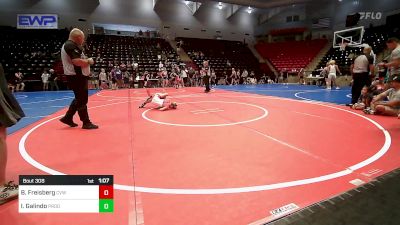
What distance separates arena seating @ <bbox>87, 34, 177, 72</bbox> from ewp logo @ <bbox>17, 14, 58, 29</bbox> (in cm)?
313

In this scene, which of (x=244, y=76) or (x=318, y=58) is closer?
(x=244, y=76)

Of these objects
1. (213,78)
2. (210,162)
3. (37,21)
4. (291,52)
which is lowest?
(210,162)

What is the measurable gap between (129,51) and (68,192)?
22784 mm

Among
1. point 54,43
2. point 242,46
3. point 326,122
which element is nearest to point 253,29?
point 242,46

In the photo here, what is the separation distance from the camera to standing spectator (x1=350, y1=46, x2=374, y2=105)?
21.9 ft

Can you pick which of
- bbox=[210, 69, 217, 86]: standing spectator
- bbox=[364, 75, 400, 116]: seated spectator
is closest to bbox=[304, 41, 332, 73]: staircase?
bbox=[210, 69, 217, 86]: standing spectator

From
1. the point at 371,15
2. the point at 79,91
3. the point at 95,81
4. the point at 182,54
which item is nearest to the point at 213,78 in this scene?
the point at 182,54

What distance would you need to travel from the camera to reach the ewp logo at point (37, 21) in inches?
851

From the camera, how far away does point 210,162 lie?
2.91m

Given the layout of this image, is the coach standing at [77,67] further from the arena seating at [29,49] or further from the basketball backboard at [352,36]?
the basketball backboard at [352,36]

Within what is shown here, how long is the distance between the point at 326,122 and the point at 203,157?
308 cm

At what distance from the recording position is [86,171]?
268 cm

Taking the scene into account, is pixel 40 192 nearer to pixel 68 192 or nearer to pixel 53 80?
pixel 68 192

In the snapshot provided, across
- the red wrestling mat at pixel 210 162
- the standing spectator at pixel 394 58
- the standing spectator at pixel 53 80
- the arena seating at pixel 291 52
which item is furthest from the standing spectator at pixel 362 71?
the arena seating at pixel 291 52
